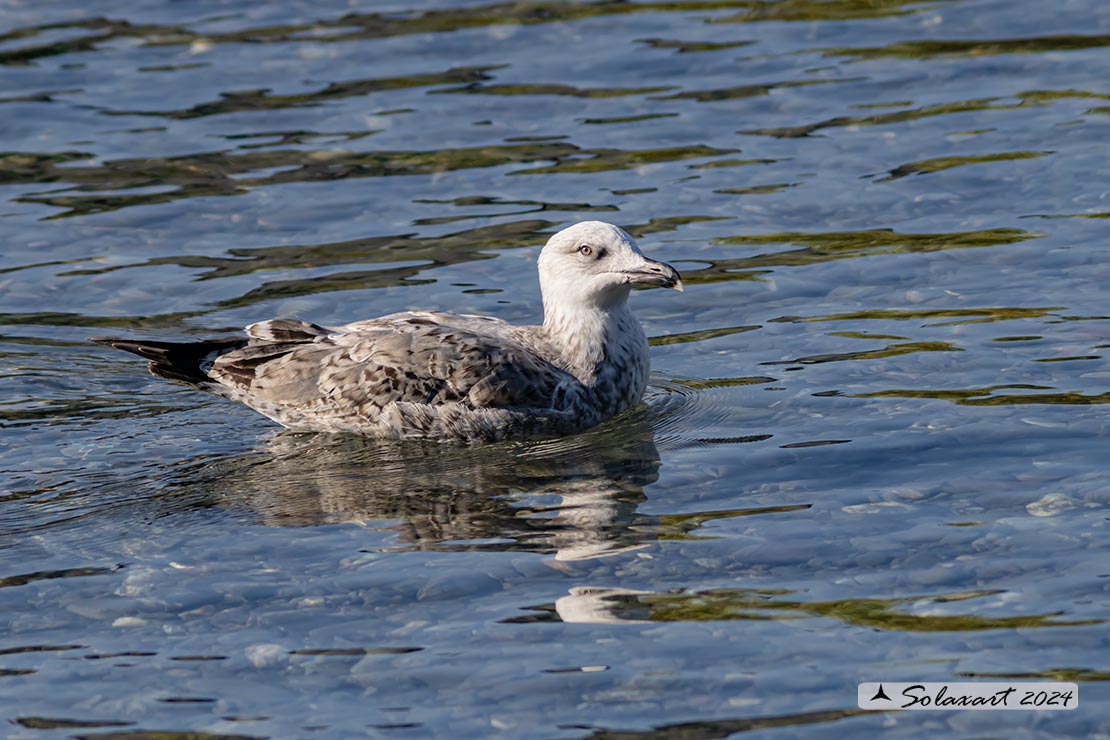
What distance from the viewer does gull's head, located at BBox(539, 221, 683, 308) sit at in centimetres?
970

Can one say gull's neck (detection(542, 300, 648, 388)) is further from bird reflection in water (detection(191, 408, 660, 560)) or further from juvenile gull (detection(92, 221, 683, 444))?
bird reflection in water (detection(191, 408, 660, 560))

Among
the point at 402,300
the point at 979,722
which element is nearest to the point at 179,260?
the point at 402,300

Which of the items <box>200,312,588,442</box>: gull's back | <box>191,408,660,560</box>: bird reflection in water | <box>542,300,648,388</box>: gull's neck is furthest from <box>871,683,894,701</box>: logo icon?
<box>542,300,648,388</box>: gull's neck

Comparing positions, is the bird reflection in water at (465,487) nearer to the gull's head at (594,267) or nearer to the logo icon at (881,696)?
the gull's head at (594,267)

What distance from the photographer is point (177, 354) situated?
32.6 ft

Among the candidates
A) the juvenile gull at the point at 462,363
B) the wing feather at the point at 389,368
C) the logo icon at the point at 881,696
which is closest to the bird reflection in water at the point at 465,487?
the juvenile gull at the point at 462,363

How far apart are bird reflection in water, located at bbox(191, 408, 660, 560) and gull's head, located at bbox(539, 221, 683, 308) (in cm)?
74

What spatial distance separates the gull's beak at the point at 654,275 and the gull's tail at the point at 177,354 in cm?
230

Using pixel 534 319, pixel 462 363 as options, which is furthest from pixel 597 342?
pixel 534 319

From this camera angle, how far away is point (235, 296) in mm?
11961

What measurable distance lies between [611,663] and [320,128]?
8601mm

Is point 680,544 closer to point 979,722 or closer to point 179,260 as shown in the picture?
point 979,722

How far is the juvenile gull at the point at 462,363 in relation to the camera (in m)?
9.74

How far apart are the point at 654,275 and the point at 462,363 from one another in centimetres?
114
